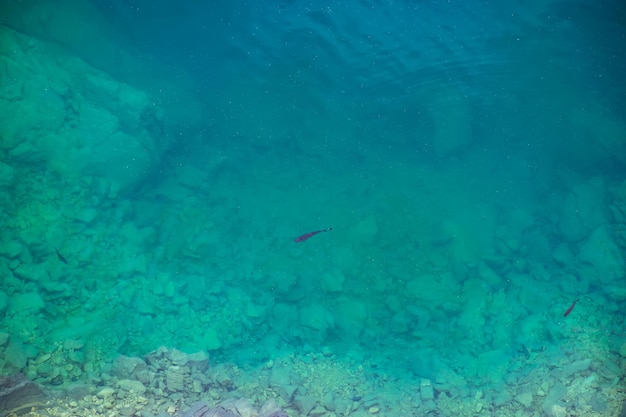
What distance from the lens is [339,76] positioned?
31.3 feet

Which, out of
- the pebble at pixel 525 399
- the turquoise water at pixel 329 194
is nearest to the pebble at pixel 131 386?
the turquoise water at pixel 329 194

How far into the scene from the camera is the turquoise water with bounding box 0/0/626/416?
19.2ft

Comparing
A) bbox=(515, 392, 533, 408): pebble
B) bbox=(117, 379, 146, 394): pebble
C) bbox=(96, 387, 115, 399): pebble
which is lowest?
bbox=(515, 392, 533, 408): pebble

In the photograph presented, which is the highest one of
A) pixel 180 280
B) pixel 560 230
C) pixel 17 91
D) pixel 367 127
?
pixel 17 91

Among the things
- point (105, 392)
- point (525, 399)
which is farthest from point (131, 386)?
point (525, 399)

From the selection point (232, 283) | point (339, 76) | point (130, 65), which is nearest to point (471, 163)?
point (339, 76)

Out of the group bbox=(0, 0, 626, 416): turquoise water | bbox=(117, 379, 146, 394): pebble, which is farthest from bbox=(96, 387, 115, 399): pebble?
bbox=(0, 0, 626, 416): turquoise water

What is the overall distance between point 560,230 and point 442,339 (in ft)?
14.7

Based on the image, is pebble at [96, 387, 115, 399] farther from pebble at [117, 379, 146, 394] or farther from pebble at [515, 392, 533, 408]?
pebble at [515, 392, 533, 408]

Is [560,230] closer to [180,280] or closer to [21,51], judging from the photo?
[180,280]

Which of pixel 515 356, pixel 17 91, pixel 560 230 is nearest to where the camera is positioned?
pixel 515 356

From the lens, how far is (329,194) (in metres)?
9.38

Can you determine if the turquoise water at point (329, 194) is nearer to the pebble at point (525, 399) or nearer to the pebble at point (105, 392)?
the pebble at point (525, 399)

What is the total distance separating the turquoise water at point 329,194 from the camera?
584cm
